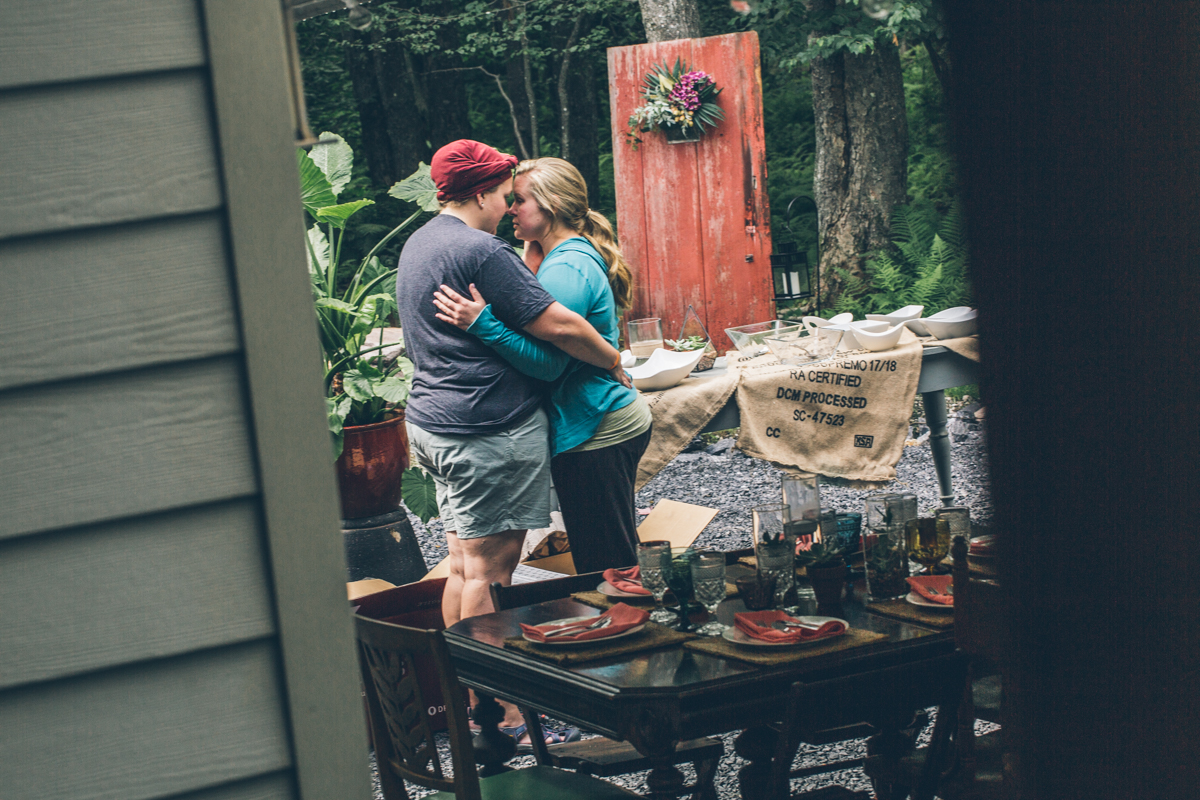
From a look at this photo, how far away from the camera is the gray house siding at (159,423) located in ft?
3.03

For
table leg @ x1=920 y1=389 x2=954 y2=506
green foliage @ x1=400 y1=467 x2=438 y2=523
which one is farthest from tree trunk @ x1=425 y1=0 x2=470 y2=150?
green foliage @ x1=400 y1=467 x2=438 y2=523

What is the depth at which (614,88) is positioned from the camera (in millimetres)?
7473

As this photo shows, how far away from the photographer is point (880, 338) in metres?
4.34

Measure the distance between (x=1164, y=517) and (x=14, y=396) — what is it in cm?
90

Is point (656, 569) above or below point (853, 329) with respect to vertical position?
below

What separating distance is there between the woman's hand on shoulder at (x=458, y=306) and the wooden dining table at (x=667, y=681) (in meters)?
1.04

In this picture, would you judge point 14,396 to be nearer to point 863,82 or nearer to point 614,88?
point 614,88

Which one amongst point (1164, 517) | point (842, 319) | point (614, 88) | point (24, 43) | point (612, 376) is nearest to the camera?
point (1164, 517)

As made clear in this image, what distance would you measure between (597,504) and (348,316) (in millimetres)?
1921

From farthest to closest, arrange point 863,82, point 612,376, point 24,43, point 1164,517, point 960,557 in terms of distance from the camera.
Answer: point 863,82 < point 612,376 < point 960,557 < point 24,43 < point 1164,517

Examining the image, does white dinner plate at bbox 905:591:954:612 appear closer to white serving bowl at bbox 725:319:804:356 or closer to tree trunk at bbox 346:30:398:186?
white serving bowl at bbox 725:319:804:356

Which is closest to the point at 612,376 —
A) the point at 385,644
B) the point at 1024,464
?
the point at 385,644

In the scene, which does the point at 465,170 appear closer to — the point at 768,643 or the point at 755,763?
the point at 768,643

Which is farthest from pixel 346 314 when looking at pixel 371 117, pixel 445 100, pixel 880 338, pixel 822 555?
pixel 371 117
